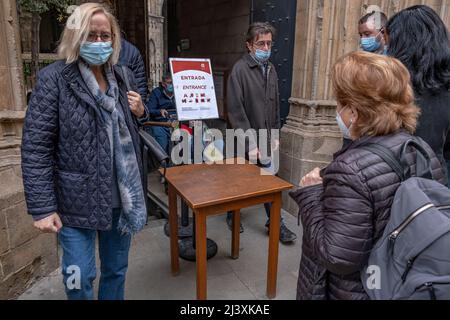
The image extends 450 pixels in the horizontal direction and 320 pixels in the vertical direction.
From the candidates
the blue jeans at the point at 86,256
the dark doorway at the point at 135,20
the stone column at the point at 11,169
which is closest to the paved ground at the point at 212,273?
the stone column at the point at 11,169

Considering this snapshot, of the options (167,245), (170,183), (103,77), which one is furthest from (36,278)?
(103,77)

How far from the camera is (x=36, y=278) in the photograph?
2.59 m

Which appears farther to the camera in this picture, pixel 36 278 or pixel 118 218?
pixel 36 278

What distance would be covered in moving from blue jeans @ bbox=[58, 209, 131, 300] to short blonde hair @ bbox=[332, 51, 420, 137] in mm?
1298

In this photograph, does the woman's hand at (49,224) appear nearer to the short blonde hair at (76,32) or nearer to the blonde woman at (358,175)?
the short blonde hair at (76,32)

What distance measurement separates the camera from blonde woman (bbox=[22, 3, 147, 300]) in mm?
1571

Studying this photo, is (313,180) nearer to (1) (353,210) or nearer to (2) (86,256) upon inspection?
(1) (353,210)

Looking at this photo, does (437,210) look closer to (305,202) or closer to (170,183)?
(305,202)

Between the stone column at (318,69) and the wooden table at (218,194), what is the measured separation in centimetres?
125

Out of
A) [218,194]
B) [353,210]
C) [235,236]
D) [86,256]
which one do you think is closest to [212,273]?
[235,236]

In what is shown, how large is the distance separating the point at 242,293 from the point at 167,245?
98cm

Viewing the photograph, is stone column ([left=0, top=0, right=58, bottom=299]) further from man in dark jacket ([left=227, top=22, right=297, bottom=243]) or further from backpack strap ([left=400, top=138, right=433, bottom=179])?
backpack strap ([left=400, top=138, right=433, bottom=179])

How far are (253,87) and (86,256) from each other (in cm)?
199

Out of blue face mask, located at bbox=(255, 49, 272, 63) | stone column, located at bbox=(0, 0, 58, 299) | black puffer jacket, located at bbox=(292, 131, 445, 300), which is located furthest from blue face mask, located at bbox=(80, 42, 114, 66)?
blue face mask, located at bbox=(255, 49, 272, 63)
